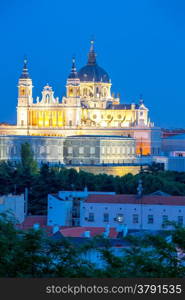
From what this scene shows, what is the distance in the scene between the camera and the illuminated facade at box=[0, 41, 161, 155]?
123625mm

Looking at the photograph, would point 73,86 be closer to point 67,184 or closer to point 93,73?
point 93,73


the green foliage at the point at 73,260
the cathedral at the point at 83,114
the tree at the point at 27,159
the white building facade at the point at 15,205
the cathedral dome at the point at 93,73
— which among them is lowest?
the green foliage at the point at 73,260

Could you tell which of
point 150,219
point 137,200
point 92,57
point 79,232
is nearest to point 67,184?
point 137,200

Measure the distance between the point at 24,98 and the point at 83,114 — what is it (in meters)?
6.26

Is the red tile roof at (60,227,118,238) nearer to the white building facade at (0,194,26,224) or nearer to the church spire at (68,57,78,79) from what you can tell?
the white building facade at (0,194,26,224)

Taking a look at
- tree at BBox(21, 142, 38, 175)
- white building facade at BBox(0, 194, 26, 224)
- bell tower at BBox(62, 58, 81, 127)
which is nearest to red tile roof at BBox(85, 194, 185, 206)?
white building facade at BBox(0, 194, 26, 224)

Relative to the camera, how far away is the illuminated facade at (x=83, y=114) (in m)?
124

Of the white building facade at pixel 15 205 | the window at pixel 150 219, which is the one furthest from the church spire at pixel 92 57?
the window at pixel 150 219

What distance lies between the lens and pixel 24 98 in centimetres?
12694

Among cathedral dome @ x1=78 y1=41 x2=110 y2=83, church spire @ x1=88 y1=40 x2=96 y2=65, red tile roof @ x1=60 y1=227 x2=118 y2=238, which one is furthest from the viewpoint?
church spire @ x1=88 y1=40 x2=96 y2=65

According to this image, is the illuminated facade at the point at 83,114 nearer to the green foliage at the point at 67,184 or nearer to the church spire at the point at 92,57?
the church spire at the point at 92,57

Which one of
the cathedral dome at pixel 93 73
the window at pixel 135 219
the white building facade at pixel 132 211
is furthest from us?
the cathedral dome at pixel 93 73

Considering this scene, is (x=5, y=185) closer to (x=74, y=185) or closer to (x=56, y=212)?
(x=74, y=185)

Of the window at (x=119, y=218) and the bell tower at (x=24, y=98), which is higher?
the bell tower at (x=24, y=98)
